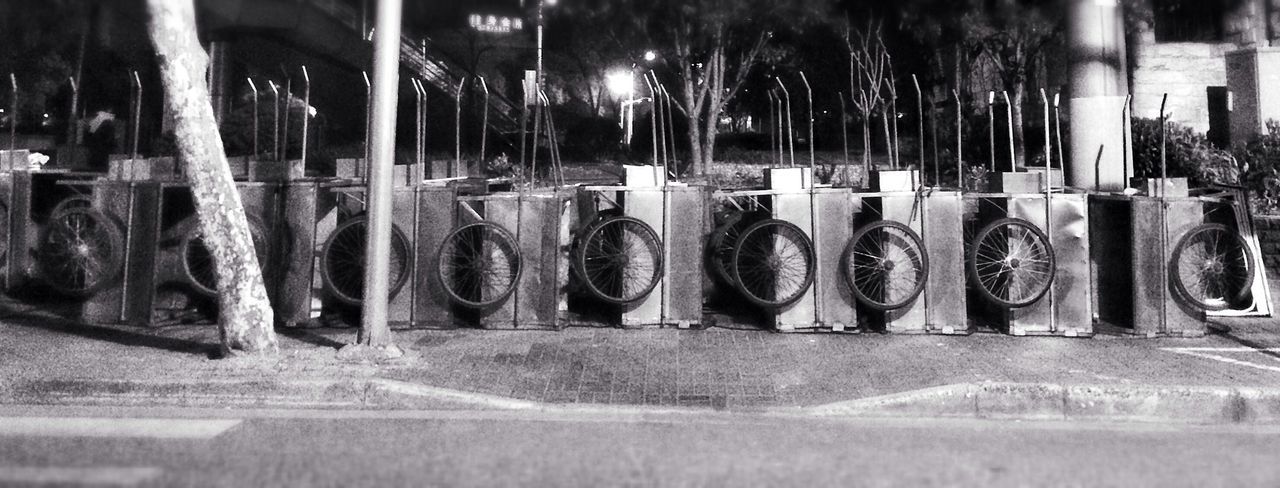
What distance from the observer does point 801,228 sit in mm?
9102

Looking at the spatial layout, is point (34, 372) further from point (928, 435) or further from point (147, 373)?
point (928, 435)

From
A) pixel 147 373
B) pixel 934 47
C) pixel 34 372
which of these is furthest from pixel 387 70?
pixel 934 47

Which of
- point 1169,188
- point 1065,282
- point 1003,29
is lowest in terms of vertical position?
point 1065,282

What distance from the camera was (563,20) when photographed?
21.5 metres

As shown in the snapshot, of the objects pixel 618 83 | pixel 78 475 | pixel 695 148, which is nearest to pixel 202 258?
pixel 78 475

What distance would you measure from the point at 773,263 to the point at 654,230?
3.55ft

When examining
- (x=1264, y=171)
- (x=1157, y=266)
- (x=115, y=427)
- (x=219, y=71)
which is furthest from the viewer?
(x=219, y=71)

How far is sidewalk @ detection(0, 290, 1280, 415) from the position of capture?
22.7 ft

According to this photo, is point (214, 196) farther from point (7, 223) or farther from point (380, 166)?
point (7, 223)

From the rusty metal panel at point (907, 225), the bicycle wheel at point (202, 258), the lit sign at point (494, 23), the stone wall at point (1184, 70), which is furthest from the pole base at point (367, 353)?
the lit sign at point (494, 23)

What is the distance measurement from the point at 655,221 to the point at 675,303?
2.48 feet

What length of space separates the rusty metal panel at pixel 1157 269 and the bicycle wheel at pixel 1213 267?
0.38 feet


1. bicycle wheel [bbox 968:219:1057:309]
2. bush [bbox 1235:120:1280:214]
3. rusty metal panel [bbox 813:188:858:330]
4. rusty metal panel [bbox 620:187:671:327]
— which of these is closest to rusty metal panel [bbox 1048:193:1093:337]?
bicycle wheel [bbox 968:219:1057:309]

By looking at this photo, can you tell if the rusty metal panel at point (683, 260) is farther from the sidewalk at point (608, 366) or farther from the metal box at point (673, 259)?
the sidewalk at point (608, 366)
